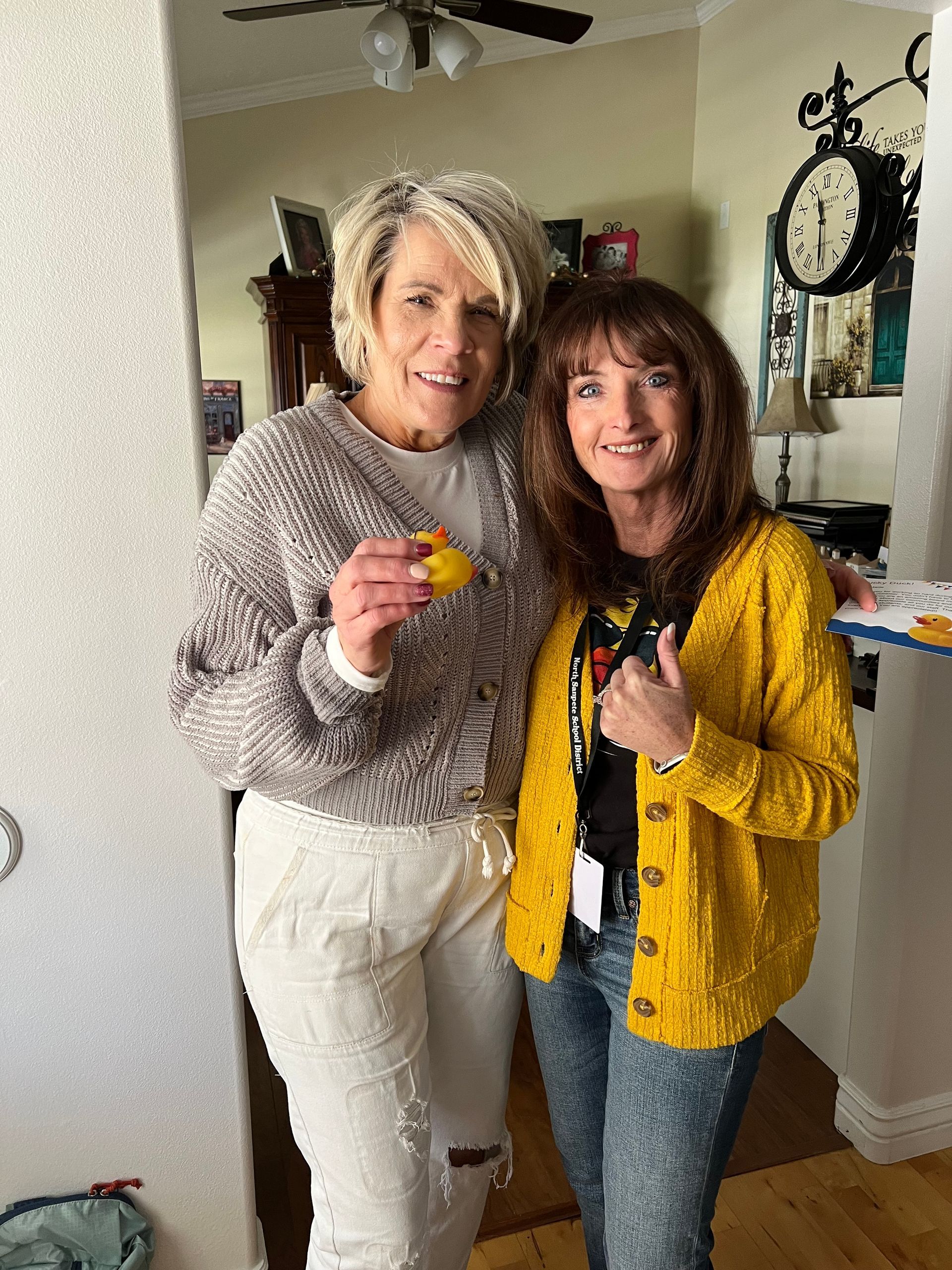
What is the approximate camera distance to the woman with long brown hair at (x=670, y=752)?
1101 millimetres

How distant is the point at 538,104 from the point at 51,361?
3837 millimetres

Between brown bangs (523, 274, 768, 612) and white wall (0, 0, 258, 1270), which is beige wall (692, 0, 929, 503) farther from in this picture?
white wall (0, 0, 258, 1270)

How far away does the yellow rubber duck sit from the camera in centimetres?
100

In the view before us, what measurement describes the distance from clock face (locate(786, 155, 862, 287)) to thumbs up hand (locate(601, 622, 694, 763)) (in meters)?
2.40

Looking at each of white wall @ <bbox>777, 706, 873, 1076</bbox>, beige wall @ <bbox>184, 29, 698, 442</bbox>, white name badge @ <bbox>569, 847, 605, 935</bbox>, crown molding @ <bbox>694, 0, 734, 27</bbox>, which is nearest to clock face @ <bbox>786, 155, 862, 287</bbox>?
beige wall @ <bbox>184, 29, 698, 442</bbox>

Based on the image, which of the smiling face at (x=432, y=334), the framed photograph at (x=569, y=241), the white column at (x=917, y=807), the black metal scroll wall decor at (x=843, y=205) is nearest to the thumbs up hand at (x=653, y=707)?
the smiling face at (x=432, y=334)

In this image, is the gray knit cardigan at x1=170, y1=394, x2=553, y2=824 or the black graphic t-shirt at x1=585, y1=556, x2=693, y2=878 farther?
the black graphic t-shirt at x1=585, y1=556, x2=693, y2=878

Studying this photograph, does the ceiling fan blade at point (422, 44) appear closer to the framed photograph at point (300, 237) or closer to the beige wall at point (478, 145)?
the framed photograph at point (300, 237)

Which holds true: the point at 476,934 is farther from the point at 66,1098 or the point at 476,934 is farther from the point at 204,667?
the point at 66,1098

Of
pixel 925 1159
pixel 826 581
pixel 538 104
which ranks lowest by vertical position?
pixel 925 1159

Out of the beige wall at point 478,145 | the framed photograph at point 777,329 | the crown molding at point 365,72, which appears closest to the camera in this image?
the framed photograph at point 777,329

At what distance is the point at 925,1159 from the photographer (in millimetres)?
1987

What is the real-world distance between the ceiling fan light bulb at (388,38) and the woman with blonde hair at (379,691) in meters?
2.12

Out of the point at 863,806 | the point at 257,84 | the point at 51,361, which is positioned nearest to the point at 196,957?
the point at 51,361
